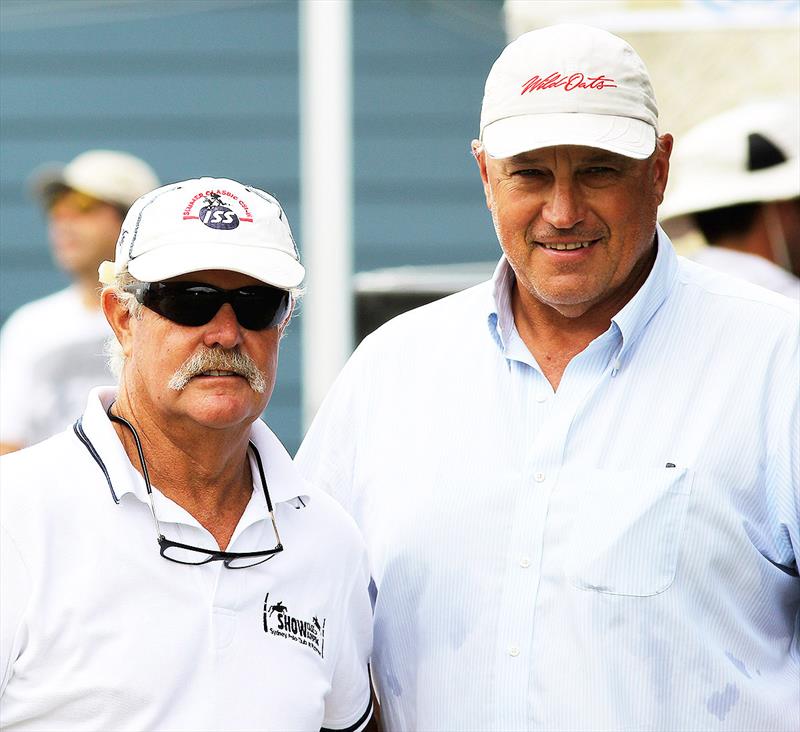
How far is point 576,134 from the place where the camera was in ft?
9.27

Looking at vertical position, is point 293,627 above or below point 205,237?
below

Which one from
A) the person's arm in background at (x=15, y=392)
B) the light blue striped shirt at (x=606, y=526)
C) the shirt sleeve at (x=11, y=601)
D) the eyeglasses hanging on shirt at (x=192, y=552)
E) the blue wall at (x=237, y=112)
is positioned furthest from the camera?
the blue wall at (x=237, y=112)

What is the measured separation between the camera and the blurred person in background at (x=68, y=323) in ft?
18.6

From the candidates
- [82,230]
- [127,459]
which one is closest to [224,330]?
[127,459]

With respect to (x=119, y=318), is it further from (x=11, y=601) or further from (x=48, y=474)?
(x=11, y=601)

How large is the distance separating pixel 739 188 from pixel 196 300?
217 cm

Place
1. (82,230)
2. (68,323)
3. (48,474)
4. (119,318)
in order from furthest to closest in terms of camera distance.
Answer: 1. (82,230)
2. (68,323)
3. (119,318)
4. (48,474)

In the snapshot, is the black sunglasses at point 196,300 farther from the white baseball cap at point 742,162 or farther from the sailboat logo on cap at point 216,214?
the white baseball cap at point 742,162

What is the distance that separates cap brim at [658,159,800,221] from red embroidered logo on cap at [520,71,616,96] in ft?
4.72

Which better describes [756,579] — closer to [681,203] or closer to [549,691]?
[549,691]

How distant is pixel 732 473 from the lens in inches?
107

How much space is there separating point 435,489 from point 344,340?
148 inches

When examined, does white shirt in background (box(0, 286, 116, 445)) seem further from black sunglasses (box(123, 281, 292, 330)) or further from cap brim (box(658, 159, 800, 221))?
black sunglasses (box(123, 281, 292, 330))

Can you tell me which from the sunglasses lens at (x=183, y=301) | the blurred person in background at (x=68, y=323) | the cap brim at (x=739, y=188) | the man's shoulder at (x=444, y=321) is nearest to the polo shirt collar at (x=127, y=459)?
the sunglasses lens at (x=183, y=301)
